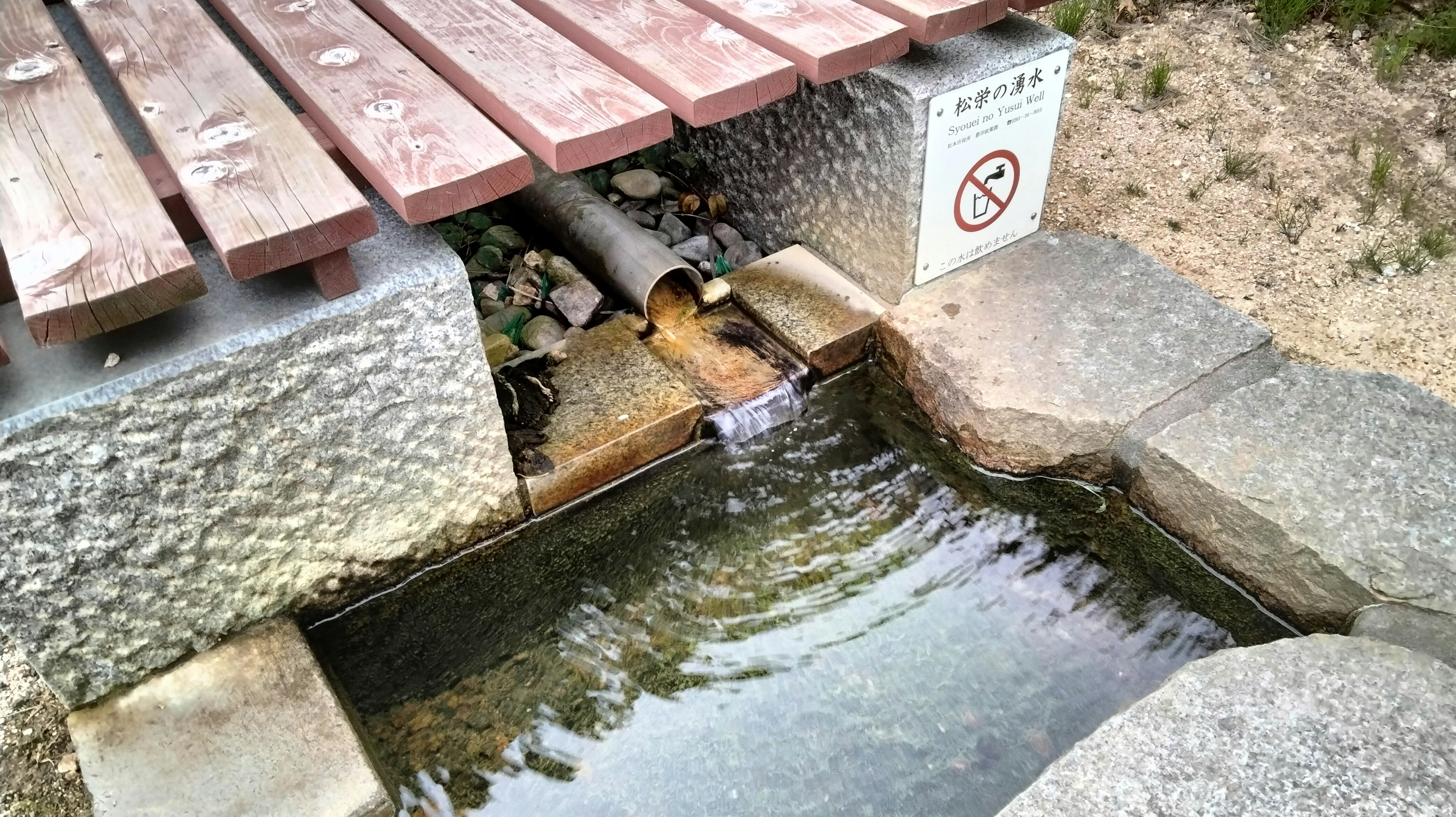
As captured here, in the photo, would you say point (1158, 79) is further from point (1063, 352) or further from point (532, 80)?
point (532, 80)

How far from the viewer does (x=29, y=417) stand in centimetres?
193

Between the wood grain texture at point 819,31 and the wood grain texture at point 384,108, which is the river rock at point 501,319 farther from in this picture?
the wood grain texture at point 819,31

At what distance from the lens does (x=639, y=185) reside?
12.7ft

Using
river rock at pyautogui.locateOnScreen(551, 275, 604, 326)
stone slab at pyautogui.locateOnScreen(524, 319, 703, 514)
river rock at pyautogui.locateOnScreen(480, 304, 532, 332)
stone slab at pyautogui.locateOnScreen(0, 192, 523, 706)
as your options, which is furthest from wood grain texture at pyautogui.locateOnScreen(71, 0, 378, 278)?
river rock at pyautogui.locateOnScreen(551, 275, 604, 326)

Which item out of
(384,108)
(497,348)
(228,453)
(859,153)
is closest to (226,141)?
(384,108)

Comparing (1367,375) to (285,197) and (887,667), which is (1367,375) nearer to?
(887,667)

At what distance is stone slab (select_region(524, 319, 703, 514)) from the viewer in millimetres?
2803

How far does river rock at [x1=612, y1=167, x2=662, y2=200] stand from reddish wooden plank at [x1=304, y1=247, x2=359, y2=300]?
1.79 m

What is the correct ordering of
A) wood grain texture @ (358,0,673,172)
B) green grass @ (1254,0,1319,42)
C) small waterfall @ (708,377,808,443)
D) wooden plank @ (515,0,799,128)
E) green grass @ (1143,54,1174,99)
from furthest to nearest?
green grass @ (1254,0,1319,42)
green grass @ (1143,54,1174,99)
small waterfall @ (708,377,808,443)
wooden plank @ (515,0,799,128)
wood grain texture @ (358,0,673,172)

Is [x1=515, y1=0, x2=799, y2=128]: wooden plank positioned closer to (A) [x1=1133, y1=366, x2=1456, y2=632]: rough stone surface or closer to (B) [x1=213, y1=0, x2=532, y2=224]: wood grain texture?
(B) [x1=213, y1=0, x2=532, y2=224]: wood grain texture

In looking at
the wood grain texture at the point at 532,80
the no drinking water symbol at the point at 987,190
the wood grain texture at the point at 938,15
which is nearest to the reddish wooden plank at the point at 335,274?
the wood grain texture at the point at 532,80

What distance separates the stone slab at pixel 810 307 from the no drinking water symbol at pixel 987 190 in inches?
15.5

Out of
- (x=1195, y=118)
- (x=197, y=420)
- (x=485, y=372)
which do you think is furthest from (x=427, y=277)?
(x=1195, y=118)

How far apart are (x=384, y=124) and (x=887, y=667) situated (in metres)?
1.75
